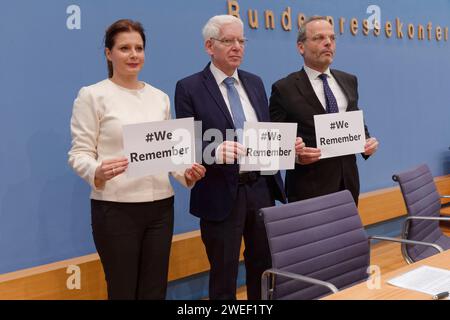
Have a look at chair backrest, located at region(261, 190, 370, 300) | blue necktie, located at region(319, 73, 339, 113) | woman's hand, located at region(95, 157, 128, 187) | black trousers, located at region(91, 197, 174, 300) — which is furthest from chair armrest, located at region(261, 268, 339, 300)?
blue necktie, located at region(319, 73, 339, 113)

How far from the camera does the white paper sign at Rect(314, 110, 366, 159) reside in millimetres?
2365

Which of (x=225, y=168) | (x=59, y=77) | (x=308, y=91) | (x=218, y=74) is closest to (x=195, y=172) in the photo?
(x=225, y=168)

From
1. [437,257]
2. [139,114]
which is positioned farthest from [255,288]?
[139,114]

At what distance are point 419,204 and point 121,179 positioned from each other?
1674mm

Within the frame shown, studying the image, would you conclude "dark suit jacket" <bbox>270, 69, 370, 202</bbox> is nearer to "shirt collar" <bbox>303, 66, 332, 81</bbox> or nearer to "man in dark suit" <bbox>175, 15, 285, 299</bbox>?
"shirt collar" <bbox>303, 66, 332, 81</bbox>

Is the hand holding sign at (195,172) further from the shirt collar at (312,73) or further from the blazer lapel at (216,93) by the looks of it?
the shirt collar at (312,73)

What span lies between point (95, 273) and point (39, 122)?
92 cm

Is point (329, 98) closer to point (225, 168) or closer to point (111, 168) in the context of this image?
point (225, 168)

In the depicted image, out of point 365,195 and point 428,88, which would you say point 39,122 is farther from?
point 428,88

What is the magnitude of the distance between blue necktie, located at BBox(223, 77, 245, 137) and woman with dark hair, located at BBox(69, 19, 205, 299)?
32cm

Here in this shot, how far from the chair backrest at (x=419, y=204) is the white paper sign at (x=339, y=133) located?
0.99 ft

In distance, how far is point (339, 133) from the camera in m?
2.41

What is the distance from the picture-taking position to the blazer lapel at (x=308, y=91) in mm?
2496

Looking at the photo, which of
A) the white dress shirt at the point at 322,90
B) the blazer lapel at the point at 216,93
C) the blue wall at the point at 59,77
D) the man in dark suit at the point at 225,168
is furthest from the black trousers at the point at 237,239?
the blue wall at the point at 59,77
